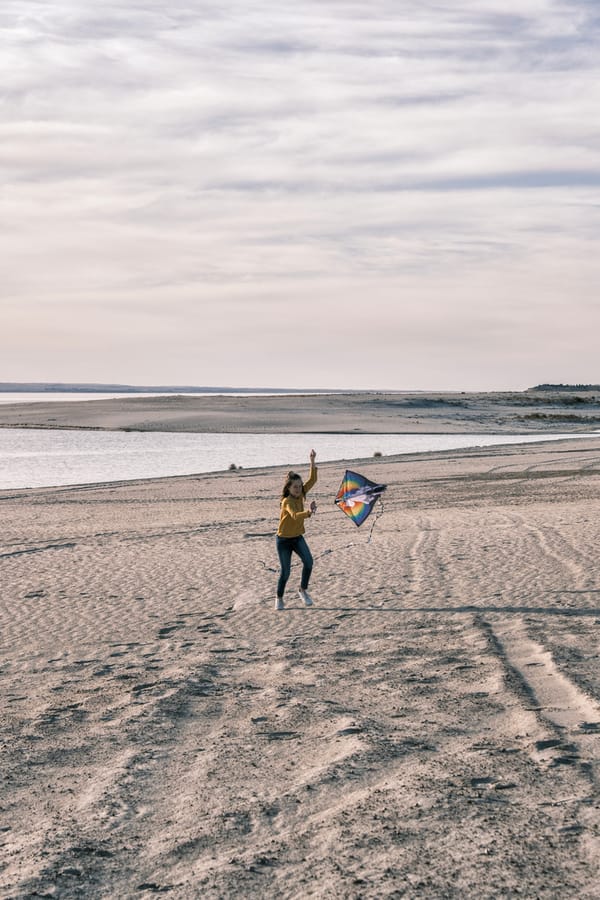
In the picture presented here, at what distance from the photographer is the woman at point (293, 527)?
10.9 metres

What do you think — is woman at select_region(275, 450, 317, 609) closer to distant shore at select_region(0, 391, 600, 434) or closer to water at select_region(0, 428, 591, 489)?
water at select_region(0, 428, 591, 489)

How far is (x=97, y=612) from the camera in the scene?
37.6ft

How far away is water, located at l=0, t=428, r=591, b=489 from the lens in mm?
33969

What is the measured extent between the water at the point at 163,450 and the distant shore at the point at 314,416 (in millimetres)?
3988

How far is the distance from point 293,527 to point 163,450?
3441cm

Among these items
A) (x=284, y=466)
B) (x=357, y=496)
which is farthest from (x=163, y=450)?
(x=357, y=496)

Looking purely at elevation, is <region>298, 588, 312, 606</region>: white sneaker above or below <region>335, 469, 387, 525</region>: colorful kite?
below

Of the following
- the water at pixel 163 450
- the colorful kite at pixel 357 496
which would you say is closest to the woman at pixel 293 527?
the colorful kite at pixel 357 496

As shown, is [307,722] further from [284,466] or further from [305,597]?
[284,466]

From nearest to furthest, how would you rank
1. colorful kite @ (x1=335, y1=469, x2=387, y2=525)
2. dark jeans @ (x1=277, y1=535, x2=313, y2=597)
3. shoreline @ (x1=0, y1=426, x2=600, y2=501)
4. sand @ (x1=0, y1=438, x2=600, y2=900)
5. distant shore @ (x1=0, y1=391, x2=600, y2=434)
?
1. sand @ (x1=0, y1=438, x2=600, y2=900)
2. dark jeans @ (x1=277, y1=535, x2=313, y2=597)
3. colorful kite @ (x1=335, y1=469, x2=387, y2=525)
4. shoreline @ (x1=0, y1=426, x2=600, y2=501)
5. distant shore @ (x1=0, y1=391, x2=600, y2=434)

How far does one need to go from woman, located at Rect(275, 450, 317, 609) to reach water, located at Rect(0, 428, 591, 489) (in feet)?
65.8

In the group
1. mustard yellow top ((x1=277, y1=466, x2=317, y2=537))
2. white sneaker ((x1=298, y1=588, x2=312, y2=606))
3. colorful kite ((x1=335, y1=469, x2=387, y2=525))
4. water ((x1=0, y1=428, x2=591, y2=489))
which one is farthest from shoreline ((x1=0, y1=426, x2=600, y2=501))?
mustard yellow top ((x1=277, y1=466, x2=317, y2=537))

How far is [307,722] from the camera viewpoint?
7.02m

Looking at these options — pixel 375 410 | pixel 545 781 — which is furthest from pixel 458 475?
pixel 375 410
